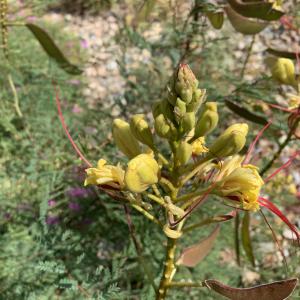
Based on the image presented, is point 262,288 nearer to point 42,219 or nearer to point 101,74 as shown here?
point 42,219

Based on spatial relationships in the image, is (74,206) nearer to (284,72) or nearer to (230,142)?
(284,72)

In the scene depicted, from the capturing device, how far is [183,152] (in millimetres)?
1096

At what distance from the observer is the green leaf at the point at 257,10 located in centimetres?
155

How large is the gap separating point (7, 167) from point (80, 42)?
99.6 inches

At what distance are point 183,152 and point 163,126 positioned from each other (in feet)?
0.24

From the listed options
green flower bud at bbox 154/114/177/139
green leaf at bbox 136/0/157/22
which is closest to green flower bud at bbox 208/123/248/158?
green flower bud at bbox 154/114/177/139

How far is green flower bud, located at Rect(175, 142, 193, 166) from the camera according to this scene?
109 centimetres

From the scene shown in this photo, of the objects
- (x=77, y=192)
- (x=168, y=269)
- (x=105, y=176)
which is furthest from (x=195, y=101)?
(x=77, y=192)

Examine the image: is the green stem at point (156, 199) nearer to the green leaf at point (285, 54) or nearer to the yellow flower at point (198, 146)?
the yellow flower at point (198, 146)

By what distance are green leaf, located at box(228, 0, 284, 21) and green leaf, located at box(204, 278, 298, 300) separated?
93 centimetres

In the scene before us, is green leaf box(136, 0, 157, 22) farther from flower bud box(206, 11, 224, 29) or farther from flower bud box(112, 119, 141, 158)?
flower bud box(112, 119, 141, 158)

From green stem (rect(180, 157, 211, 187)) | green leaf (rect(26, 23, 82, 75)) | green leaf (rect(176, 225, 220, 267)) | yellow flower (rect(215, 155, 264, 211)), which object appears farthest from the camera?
green leaf (rect(26, 23, 82, 75))

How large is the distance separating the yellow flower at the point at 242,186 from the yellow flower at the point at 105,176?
0.22 meters

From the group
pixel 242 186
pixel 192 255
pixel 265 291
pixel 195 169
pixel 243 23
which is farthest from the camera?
pixel 243 23
